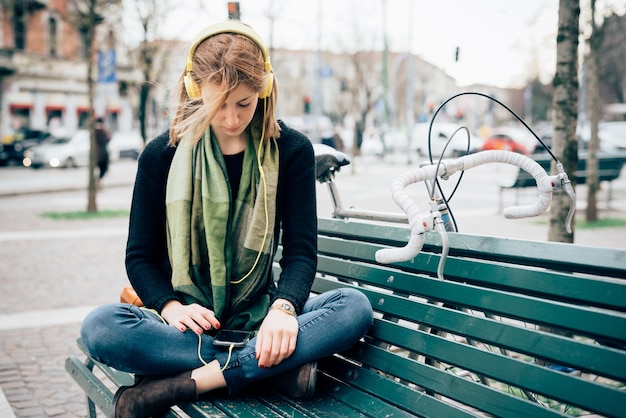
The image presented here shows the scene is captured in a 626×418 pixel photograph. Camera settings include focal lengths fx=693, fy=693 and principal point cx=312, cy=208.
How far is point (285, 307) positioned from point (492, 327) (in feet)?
2.28

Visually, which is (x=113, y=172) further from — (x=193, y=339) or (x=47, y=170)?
(x=193, y=339)

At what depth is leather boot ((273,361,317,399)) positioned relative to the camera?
2.16 meters

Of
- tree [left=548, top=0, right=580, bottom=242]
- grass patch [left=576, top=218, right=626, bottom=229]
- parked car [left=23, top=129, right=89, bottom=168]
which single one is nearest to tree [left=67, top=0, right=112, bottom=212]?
grass patch [left=576, top=218, right=626, bottom=229]

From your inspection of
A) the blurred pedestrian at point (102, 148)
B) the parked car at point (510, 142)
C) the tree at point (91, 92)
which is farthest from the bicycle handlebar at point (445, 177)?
the parked car at point (510, 142)

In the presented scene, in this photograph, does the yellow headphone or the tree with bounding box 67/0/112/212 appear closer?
the yellow headphone

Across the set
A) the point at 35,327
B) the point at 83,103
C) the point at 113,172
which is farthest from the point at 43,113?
the point at 35,327

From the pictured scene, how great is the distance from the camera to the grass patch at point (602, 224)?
33.4 ft

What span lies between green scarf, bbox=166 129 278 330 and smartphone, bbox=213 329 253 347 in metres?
0.07

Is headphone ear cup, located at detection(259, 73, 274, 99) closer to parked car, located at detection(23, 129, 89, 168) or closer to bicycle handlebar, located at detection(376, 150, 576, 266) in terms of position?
bicycle handlebar, located at detection(376, 150, 576, 266)

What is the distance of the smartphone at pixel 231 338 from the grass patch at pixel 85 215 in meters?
10.2

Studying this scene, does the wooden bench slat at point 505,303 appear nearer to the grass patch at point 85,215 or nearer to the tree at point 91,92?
the grass patch at point 85,215

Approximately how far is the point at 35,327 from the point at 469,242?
389 centimetres

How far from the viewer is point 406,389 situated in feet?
6.71

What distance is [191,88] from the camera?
7.44 feet
